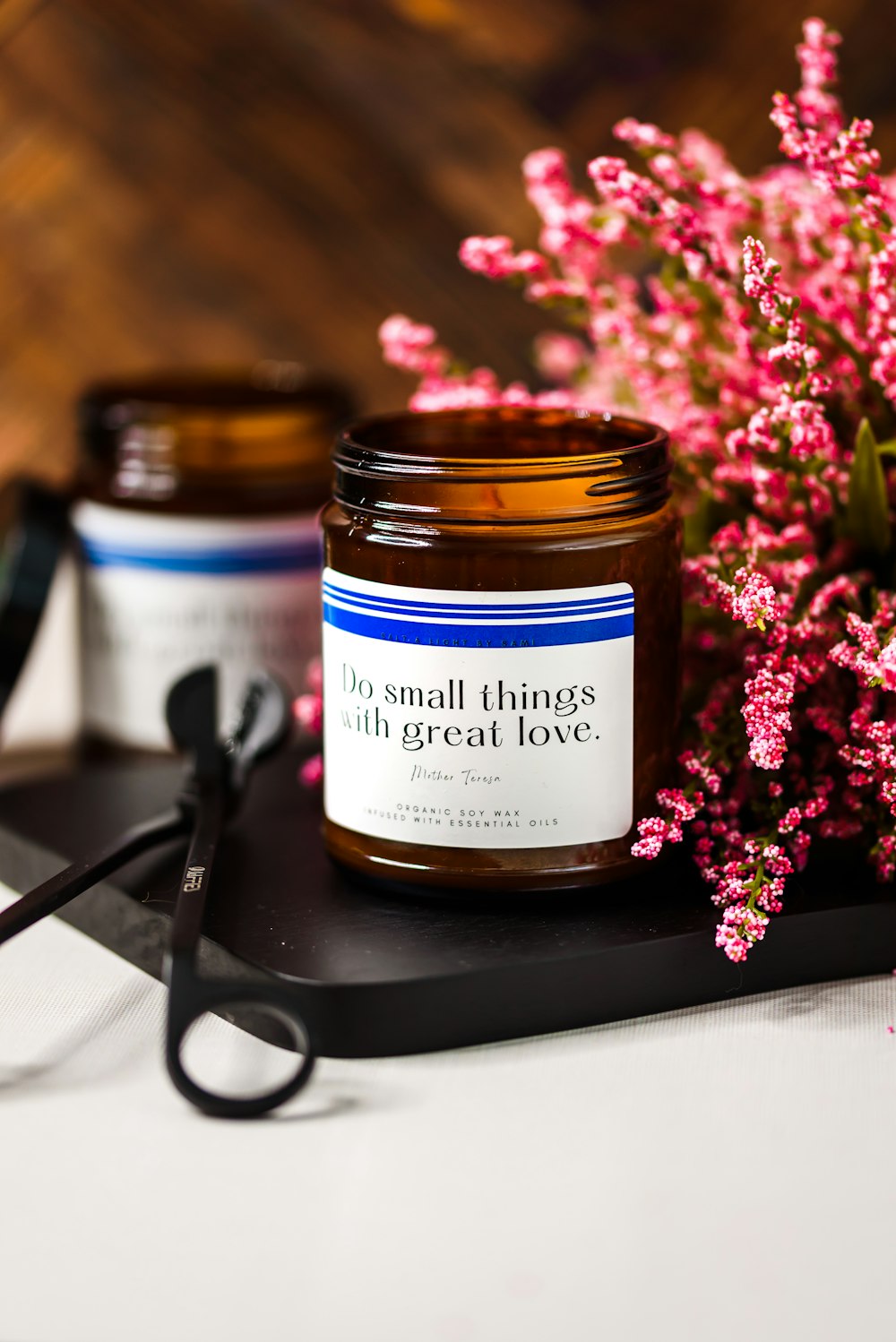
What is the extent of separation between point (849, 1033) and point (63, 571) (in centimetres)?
92

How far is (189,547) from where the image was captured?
3.21 feet

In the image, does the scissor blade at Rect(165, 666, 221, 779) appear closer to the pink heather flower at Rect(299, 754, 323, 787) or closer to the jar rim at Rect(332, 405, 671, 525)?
the pink heather flower at Rect(299, 754, 323, 787)

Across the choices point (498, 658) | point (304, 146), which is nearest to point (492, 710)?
point (498, 658)

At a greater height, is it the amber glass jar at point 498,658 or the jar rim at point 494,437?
the jar rim at point 494,437

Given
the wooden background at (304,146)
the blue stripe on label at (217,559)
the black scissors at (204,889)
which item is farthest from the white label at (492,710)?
the wooden background at (304,146)

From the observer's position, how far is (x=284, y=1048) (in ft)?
2.16

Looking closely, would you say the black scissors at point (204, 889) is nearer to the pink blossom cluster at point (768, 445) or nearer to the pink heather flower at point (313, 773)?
the pink heather flower at point (313, 773)

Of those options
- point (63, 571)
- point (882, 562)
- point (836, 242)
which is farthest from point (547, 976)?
point (63, 571)

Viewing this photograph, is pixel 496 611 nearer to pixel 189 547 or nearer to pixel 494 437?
pixel 494 437

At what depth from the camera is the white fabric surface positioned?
50cm

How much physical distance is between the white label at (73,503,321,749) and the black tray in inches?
8.2

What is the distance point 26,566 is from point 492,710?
0.44 meters

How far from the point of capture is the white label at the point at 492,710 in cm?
67

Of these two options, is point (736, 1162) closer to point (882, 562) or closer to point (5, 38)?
point (882, 562)
